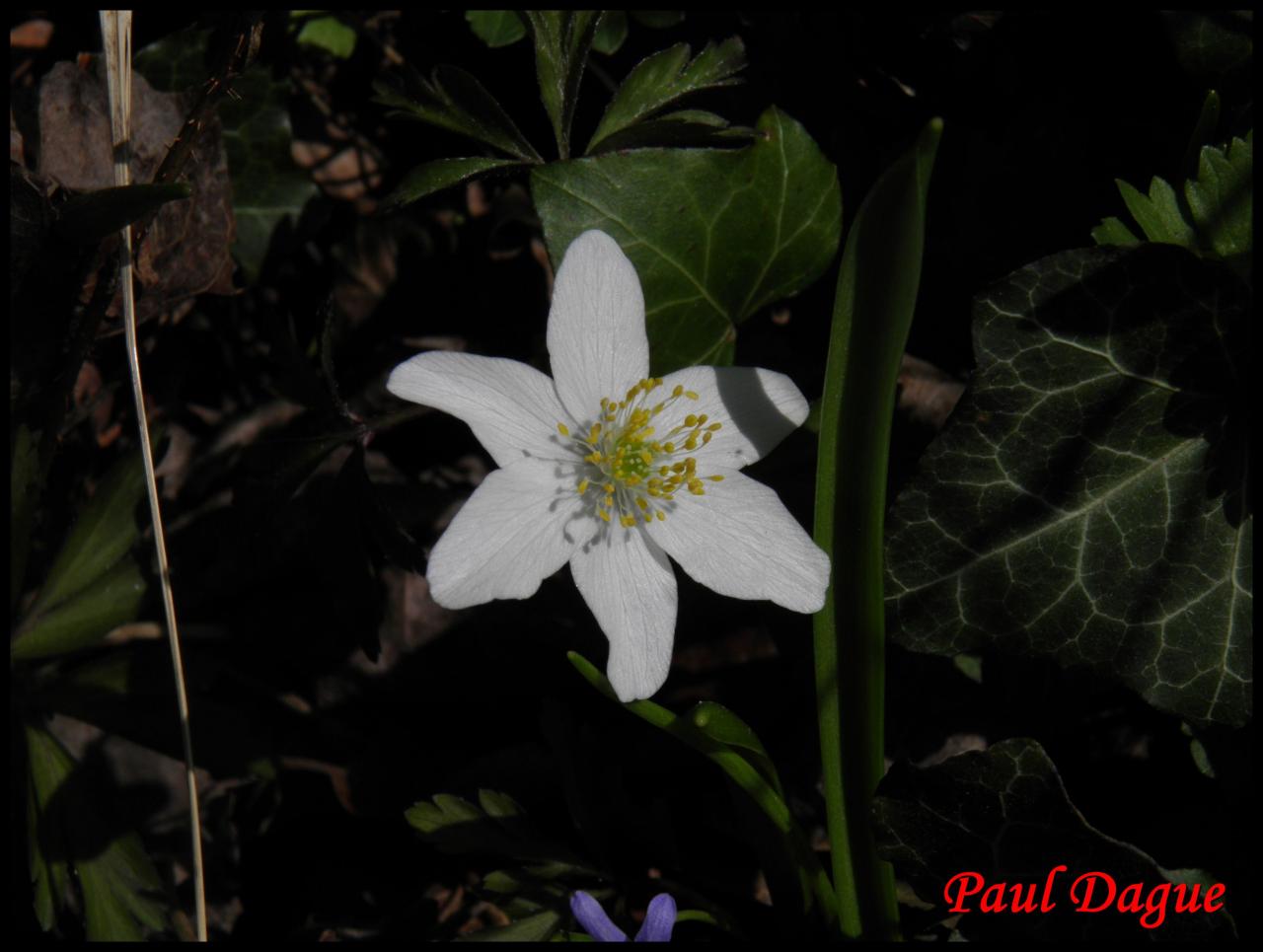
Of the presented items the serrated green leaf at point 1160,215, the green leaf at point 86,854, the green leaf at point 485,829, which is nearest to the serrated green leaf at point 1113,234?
the serrated green leaf at point 1160,215

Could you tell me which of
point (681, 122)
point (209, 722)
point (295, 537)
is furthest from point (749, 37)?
point (209, 722)

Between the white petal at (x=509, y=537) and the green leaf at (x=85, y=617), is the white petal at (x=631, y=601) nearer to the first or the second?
the white petal at (x=509, y=537)

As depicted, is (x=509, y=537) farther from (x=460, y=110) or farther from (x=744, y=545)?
(x=460, y=110)

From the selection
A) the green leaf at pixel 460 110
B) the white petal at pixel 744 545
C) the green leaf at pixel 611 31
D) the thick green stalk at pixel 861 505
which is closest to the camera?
the thick green stalk at pixel 861 505

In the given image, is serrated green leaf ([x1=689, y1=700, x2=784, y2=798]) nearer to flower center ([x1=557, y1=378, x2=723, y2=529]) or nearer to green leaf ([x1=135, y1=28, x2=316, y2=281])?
flower center ([x1=557, y1=378, x2=723, y2=529])

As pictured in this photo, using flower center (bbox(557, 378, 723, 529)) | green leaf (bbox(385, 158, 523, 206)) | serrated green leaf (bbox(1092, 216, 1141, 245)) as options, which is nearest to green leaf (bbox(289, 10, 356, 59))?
green leaf (bbox(385, 158, 523, 206))
